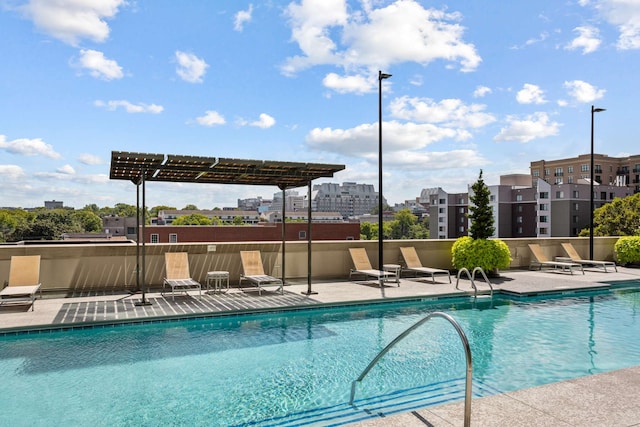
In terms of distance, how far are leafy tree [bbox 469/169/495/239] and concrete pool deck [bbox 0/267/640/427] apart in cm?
154

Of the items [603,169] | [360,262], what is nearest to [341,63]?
[360,262]

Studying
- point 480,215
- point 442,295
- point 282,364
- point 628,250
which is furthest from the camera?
point 628,250

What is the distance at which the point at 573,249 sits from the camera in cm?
1792

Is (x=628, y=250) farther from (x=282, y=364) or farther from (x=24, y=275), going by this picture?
(x=24, y=275)

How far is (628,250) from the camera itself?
18.2 meters

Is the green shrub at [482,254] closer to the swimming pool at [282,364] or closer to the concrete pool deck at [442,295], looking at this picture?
the concrete pool deck at [442,295]

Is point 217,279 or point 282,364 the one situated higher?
point 217,279

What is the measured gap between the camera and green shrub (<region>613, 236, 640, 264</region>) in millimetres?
18031

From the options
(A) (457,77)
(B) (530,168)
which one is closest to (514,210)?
(B) (530,168)

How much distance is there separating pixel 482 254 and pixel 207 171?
28.0ft

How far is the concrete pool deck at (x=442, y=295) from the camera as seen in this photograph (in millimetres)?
3936

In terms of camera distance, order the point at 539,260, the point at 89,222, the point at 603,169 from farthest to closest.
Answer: the point at 89,222
the point at 603,169
the point at 539,260

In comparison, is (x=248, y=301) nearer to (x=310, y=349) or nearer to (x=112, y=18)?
(x=310, y=349)

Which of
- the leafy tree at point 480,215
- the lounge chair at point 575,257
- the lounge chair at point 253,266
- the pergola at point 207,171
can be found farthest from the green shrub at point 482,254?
the lounge chair at point 253,266
